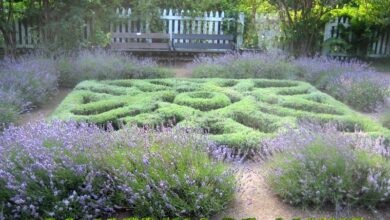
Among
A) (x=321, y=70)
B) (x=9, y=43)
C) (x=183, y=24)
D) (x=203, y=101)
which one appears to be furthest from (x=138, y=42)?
(x=203, y=101)

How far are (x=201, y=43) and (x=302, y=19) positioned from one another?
2.88 m

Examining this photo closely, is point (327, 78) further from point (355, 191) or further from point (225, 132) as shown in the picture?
point (355, 191)

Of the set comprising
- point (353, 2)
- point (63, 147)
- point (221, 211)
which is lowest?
point (221, 211)

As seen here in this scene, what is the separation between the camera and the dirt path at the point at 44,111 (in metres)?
6.43

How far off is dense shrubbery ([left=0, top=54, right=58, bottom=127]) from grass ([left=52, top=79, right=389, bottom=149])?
24.2 inches

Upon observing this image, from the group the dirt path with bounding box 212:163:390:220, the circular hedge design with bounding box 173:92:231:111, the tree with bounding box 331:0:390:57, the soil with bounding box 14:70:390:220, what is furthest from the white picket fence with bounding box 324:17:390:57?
the dirt path with bounding box 212:163:390:220

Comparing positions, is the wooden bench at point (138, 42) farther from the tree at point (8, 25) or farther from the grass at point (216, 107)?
the grass at point (216, 107)

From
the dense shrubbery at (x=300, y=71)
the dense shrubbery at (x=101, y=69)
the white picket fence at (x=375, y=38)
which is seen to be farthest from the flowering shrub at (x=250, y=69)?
the white picket fence at (x=375, y=38)

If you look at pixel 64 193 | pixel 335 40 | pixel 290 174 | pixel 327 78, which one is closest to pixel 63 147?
pixel 64 193

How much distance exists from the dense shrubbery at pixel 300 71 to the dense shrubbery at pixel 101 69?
1.06 meters

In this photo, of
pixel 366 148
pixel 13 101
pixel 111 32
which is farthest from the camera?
pixel 111 32

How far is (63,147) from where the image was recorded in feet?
12.3

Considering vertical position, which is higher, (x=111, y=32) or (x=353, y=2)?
(x=353, y=2)

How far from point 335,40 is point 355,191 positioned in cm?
1024
